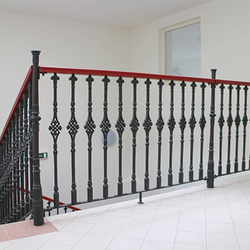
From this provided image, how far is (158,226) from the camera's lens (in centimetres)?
186

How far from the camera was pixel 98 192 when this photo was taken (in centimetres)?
630

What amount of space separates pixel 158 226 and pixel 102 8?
444cm

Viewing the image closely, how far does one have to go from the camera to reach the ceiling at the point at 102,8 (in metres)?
4.95

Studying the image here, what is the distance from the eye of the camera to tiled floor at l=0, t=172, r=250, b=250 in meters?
1.62

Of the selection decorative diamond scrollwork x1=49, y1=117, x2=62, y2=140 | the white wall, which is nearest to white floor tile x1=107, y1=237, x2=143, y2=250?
decorative diamond scrollwork x1=49, y1=117, x2=62, y2=140

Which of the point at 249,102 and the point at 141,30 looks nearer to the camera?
the point at 249,102

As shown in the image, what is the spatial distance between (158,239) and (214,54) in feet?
13.2

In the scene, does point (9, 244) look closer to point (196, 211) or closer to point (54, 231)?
point (54, 231)

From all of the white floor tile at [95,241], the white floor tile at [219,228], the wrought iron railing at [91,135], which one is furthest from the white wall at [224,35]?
the white floor tile at [95,241]

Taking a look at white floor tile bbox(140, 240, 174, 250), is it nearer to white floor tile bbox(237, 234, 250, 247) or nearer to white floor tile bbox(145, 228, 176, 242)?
white floor tile bbox(145, 228, 176, 242)

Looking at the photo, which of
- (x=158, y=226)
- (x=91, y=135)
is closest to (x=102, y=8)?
(x=91, y=135)

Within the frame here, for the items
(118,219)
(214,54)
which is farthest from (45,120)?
(118,219)

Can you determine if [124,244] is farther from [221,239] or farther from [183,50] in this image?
[183,50]

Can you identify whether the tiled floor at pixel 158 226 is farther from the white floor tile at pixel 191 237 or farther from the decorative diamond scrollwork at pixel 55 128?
the decorative diamond scrollwork at pixel 55 128
